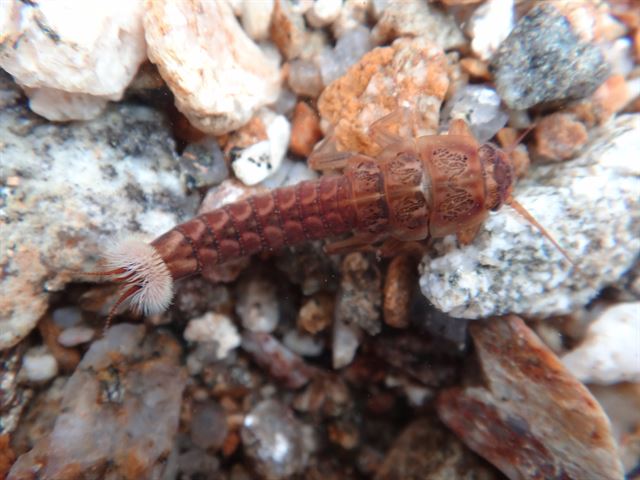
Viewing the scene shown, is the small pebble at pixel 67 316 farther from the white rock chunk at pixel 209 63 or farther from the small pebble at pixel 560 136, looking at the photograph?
the small pebble at pixel 560 136

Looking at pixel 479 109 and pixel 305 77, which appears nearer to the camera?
pixel 479 109

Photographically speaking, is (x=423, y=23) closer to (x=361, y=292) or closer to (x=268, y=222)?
(x=268, y=222)

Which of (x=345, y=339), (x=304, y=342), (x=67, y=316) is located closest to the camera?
(x=67, y=316)

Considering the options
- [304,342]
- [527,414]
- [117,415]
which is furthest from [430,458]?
[117,415]

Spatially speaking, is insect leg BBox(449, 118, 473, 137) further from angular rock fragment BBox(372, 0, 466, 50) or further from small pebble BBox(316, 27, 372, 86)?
small pebble BBox(316, 27, 372, 86)

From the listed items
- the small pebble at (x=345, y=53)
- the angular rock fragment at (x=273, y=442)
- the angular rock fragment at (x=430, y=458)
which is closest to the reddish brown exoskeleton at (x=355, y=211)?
the small pebble at (x=345, y=53)

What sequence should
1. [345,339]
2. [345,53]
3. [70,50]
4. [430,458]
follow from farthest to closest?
1. [345,339]
2. [345,53]
3. [430,458]
4. [70,50]
